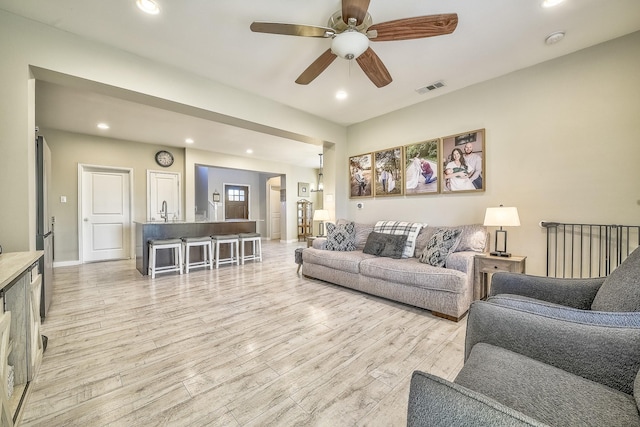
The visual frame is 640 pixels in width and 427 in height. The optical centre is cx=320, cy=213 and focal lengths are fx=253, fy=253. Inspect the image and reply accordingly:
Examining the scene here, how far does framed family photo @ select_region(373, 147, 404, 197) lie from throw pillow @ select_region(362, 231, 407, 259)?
90 cm

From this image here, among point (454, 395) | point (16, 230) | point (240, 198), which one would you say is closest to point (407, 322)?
point (454, 395)

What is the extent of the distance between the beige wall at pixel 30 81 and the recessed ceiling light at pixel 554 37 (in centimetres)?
377

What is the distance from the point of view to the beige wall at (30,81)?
2.04 metres

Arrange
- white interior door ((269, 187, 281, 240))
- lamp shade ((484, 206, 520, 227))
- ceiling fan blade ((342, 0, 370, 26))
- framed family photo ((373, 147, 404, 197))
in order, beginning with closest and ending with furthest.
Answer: ceiling fan blade ((342, 0, 370, 26))
lamp shade ((484, 206, 520, 227))
framed family photo ((373, 147, 404, 197))
white interior door ((269, 187, 281, 240))

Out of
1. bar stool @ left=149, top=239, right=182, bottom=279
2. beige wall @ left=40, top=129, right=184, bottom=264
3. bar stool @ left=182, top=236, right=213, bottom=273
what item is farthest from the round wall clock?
bar stool @ left=149, top=239, right=182, bottom=279

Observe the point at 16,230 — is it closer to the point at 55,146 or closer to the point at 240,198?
the point at 55,146

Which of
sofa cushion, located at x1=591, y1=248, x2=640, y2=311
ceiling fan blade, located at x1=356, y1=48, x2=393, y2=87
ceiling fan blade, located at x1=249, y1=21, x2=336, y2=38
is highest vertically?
ceiling fan blade, located at x1=249, y1=21, x2=336, y2=38

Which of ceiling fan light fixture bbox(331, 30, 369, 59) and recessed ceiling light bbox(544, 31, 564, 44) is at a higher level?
recessed ceiling light bbox(544, 31, 564, 44)

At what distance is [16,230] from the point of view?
206 cm

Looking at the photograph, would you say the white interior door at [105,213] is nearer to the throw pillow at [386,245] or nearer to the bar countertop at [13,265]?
the bar countertop at [13,265]

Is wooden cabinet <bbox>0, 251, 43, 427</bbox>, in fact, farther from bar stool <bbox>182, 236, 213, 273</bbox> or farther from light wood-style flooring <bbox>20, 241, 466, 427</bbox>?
bar stool <bbox>182, 236, 213, 273</bbox>

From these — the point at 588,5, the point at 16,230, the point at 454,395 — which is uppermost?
the point at 588,5

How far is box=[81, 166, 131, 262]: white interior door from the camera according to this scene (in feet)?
17.6

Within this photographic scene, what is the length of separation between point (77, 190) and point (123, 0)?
16.0 ft
